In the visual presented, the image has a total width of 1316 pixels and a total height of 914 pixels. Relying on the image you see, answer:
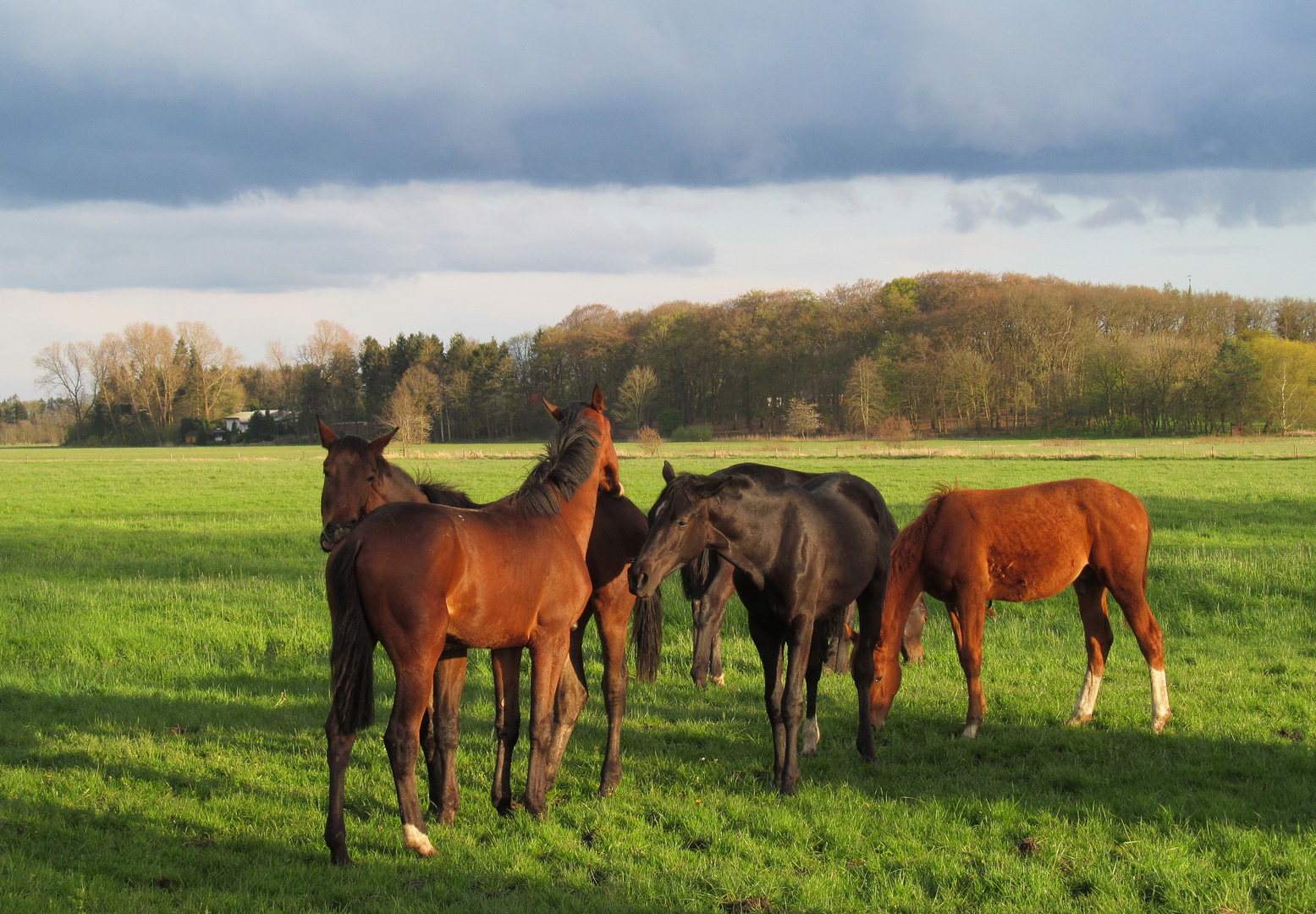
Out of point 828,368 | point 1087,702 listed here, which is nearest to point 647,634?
point 1087,702

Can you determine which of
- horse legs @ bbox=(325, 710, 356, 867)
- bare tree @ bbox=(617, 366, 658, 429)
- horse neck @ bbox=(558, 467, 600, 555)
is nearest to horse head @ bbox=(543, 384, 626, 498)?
horse neck @ bbox=(558, 467, 600, 555)

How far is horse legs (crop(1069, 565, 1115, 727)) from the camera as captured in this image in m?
6.19

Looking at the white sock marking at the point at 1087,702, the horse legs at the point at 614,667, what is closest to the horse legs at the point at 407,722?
the horse legs at the point at 614,667

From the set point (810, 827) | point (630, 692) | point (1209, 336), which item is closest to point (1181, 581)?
point (630, 692)

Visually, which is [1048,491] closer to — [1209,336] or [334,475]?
[334,475]

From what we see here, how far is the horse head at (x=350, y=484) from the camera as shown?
207 inches

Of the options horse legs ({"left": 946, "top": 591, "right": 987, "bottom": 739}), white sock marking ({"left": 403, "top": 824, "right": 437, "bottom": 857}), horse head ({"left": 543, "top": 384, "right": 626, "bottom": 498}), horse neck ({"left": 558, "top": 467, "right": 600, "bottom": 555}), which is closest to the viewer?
white sock marking ({"left": 403, "top": 824, "right": 437, "bottom": 857})

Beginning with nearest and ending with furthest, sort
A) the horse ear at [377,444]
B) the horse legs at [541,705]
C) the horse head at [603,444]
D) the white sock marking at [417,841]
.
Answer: the white sock marking at [417,841] → the horse legs at [541,705] → the horse head at [603,444] → the horse ear at [377,444]

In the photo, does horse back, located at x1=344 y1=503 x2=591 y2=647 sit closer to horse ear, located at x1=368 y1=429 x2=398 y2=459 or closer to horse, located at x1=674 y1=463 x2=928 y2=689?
horse ear, located at x1=368 y1=429 x2=398 y2=459

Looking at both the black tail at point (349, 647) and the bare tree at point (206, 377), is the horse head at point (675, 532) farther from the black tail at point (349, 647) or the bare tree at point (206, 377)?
the bare tree at point (206, 377)

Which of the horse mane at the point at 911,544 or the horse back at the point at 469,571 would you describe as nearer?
the horse back at the point at 469,571

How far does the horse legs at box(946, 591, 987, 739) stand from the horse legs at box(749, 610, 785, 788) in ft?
4.90

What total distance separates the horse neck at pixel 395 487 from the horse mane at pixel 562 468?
1058 millimetres

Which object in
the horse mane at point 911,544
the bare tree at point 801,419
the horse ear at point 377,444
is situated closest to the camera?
the horse ear at point 377,444
